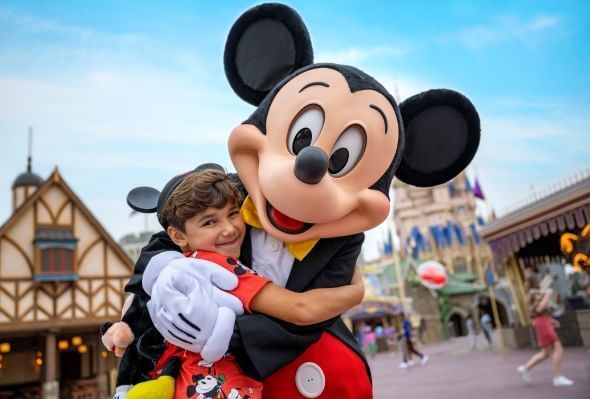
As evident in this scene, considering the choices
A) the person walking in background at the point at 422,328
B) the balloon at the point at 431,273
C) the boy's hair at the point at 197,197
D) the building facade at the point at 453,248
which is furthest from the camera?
the building facade at the point at 453,248

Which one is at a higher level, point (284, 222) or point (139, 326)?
point (284, 222)

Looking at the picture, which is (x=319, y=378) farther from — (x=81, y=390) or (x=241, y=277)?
(x=81, y=390)

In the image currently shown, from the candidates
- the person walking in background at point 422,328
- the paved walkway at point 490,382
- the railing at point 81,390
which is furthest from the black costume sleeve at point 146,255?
the person walking in background at point 422,328

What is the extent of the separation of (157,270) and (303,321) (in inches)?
22.1

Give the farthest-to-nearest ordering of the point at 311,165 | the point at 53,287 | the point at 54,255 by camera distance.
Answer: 1. the point at 53,287
2. the point at 54,255
3. the point at 311,165

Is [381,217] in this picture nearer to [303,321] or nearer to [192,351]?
[303,321]

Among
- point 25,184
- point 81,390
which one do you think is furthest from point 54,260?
point 25,184

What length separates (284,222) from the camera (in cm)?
181

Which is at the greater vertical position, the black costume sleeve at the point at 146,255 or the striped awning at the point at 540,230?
the striped awning at the point at 540,230

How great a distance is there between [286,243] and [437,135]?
903 mm

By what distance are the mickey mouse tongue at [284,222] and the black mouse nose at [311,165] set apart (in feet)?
0.74

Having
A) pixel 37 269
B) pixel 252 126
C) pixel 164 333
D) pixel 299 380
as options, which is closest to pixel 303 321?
pixel 299 380

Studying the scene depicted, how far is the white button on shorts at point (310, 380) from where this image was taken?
73.1 inches

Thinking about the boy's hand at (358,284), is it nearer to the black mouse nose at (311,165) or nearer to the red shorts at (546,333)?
the black mouse nose at (311,165)
